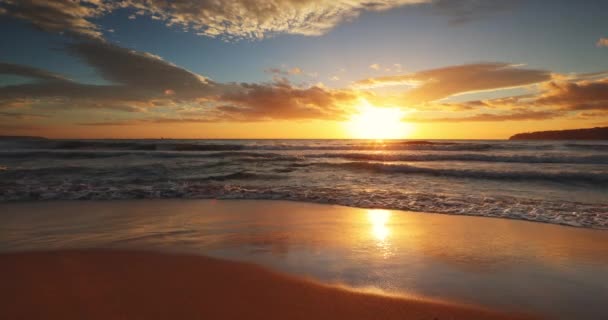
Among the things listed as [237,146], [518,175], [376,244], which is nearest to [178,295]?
[376,244]

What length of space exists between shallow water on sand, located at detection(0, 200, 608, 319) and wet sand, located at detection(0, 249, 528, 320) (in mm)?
282

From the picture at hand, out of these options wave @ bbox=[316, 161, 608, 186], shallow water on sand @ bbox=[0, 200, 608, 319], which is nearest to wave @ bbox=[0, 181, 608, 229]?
shallow water on sand @ bbox=[0, 200, 608, 319]

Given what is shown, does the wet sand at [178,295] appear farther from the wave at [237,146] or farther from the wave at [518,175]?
the wave at [237,146]

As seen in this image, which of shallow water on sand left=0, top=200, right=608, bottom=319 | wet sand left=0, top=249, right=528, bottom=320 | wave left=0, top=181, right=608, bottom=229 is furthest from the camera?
wave left=0, top=181, right=608, bottom=229

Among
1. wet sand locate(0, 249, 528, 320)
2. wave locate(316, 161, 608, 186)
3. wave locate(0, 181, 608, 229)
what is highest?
wave locate(316, 161, 608, 186)

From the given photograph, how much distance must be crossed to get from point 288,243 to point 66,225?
4.34 metres

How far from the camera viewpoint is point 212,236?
15.9 feet

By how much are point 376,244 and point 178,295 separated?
2.80m

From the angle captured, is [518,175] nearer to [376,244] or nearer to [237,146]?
[376,244]

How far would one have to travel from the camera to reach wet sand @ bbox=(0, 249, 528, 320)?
2584 mm

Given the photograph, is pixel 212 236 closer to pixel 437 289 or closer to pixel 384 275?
pixel 384 275

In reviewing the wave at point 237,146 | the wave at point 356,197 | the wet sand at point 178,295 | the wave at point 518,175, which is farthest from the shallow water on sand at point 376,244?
the wave at point 237,146

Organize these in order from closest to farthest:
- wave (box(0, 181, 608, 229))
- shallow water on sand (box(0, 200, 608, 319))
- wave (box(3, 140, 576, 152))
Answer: shallow water on sand (box(0, 200, 608, 319)) < wave (box(0, 181, 608, 229)) < wave (box(3, 140, 576, 152))

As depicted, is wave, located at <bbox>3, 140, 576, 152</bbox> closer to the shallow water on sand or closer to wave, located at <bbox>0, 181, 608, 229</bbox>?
wave, located at <bbox>0, 181, 608, 229</bbox>
